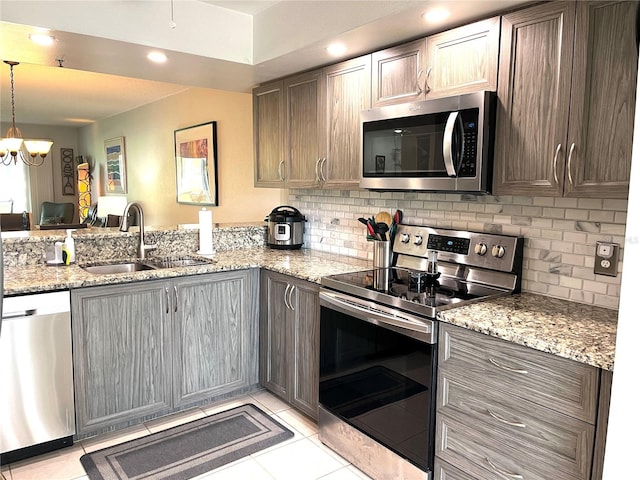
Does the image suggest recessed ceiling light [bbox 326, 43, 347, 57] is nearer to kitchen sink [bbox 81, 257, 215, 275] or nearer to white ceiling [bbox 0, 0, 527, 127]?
white ceiling [bbox 0, 0, 527, 127]

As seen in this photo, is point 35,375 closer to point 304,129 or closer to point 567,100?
point 304,129

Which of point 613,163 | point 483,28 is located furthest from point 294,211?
point 613,163

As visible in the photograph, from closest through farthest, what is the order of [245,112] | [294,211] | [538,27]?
1. [538,27]
2. [294,211]
3. [245,112]

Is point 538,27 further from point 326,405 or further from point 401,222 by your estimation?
point 326,405

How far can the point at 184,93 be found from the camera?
562cm

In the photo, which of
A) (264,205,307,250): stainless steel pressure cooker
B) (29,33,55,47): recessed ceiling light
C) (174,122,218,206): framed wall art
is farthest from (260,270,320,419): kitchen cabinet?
(174,122,218,206): framed wall art

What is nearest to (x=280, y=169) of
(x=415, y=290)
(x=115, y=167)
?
(x=415, y=290)

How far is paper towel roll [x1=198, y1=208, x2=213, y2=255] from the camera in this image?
331 centimetres

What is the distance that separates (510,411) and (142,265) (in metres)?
2.36

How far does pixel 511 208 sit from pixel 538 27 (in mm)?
823

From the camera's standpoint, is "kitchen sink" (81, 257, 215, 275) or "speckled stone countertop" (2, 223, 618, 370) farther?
"kitchen sink" (81, 257, 215, 275)

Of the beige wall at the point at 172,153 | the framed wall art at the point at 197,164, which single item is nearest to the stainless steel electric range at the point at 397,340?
the beige wall at the point at 172,153

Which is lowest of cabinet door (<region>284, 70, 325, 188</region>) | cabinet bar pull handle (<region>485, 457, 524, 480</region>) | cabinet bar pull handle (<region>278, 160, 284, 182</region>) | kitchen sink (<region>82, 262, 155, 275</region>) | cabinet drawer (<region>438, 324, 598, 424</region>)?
cabinet bar pull handle (<region>485, 457, 524, 480</region>)

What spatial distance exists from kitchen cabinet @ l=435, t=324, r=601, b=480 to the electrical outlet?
25.7 inches
